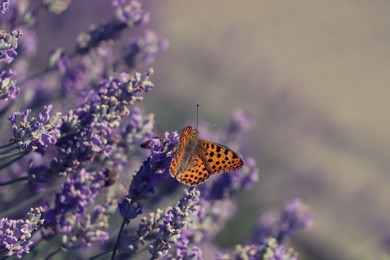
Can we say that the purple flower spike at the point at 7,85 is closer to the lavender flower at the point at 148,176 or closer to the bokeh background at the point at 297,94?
the lavender flower at the point at 148,176

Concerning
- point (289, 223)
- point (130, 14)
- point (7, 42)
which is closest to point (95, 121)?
point (7, 42)

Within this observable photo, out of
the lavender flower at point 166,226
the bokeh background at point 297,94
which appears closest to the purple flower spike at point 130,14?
the bokeh background at point 297,94

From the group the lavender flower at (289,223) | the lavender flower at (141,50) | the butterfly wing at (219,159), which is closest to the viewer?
the butterfly wing at (219,159)

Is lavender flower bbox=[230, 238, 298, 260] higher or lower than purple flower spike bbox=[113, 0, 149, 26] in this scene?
lower

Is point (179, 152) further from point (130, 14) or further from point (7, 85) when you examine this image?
point (130, 14)

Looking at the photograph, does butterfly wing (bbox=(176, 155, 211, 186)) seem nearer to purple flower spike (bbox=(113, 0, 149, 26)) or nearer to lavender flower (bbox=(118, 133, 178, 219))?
lavender flower (bbox=(118, 133, 178, 219))

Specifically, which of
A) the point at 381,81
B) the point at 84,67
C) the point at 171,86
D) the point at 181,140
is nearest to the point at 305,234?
the point at 171,86

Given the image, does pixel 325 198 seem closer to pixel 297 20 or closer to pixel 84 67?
pixel 84 67

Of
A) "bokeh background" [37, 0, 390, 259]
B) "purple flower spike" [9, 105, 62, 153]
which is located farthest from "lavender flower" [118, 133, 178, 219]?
"bokeh background" [37, 0, 390, 259]
